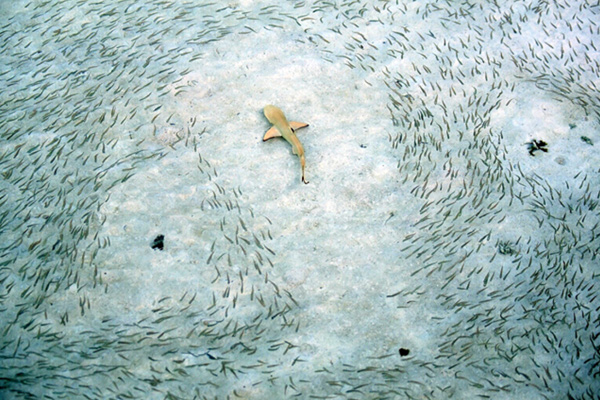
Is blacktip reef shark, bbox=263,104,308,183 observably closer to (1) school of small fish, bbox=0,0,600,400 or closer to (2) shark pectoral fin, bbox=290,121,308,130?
(2) shark pectoral fin, bbox=290,121,308,130

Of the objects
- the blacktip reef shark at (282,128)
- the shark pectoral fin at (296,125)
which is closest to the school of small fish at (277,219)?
the blacktip reef shark at (282,128)

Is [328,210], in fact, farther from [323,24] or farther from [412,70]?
[323,24]

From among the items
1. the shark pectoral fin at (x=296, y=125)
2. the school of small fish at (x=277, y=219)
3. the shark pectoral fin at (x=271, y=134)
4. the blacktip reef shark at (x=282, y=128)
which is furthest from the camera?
the shark pectoral fin at (x=296, y=125)

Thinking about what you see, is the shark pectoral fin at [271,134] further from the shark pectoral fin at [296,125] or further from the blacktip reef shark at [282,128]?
the shark pectoral fin at [296,125]

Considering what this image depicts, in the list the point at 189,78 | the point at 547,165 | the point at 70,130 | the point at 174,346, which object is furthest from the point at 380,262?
the point at 70,130

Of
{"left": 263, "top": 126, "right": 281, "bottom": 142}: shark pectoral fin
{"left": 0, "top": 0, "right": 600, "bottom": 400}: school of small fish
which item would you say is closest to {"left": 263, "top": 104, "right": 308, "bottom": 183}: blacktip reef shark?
{"left": 263, "top": 126, "right": 281, "bottom": 142}: shark pectoral fin
